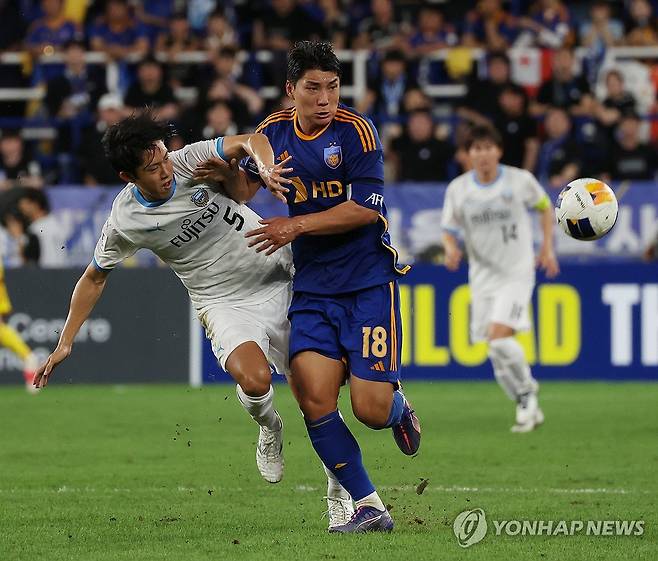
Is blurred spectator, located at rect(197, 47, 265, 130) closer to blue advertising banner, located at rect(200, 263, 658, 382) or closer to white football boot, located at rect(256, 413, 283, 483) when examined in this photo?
blue advertising banner, located at rect(200, 263, 658, 382)

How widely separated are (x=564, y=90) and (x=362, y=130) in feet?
41.3

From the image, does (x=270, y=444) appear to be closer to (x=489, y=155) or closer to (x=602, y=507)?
(x=602, y=507)

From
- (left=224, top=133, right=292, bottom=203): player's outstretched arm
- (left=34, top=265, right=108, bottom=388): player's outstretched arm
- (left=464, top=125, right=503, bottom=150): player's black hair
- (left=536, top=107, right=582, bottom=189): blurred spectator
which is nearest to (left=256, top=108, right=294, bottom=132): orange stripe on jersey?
(left=224, top=133, right=292, bottom=203): player's outstretched arm

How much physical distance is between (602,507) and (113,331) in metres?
9.16

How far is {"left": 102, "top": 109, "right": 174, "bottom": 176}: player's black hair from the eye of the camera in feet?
23.1

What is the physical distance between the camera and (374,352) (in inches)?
281

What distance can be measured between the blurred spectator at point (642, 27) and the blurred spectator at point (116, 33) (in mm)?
6932

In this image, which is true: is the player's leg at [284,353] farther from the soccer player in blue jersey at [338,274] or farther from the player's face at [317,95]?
the player's face at [317,95]

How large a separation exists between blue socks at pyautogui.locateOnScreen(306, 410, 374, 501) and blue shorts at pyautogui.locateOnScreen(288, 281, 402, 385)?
29 centimetres

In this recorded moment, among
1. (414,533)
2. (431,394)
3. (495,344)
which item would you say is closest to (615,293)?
(431,394)

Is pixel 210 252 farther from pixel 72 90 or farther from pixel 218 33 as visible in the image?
pixel 218 33

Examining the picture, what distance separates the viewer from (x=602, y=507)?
7832 millimetres

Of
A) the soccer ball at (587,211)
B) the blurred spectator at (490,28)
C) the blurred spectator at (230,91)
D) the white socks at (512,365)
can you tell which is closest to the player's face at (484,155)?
the white socks at (512,365)

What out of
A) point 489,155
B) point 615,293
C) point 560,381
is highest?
point 489,155
